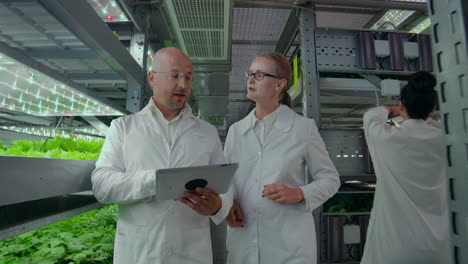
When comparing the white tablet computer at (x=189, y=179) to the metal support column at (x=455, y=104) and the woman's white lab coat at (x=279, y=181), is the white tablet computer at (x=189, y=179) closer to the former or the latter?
the woman's white lab coat at (x=279, y=181)

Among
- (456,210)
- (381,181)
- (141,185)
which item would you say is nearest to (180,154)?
(141,185)

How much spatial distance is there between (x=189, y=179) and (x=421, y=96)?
156 centimetres

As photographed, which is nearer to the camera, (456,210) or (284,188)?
(456,210)

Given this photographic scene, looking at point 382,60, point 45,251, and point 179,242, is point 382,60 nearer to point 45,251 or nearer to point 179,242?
point 179,242

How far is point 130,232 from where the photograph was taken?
108cm

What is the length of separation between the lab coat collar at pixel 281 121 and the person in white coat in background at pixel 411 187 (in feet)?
2.27

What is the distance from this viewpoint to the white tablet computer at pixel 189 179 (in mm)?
794

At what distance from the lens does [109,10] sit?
1.83 metres

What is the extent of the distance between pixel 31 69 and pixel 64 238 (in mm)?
1195

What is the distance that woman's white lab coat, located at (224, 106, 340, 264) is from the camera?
1.20 meters

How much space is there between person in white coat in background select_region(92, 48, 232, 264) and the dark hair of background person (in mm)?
1275

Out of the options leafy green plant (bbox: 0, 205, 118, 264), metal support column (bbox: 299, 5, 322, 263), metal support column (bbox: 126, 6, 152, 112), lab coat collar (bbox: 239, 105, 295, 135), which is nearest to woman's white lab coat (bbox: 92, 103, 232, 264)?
lab coat collar (bbox: 239, 105, 295, 135)

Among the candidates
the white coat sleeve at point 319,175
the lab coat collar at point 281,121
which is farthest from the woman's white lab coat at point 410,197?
the lab coat collar at point 281,121

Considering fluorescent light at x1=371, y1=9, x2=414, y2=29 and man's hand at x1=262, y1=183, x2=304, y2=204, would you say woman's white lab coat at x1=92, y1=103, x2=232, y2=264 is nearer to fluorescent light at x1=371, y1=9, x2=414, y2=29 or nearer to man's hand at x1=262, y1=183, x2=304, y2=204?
man's hand at x1=262, y1=183, x2=304, y2=204
